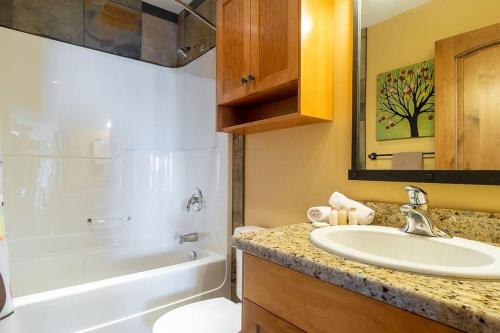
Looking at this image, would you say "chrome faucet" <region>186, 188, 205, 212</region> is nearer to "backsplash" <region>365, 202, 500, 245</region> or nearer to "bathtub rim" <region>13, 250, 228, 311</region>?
"bathtub rim" <region>13, 250, 228, 311</region>

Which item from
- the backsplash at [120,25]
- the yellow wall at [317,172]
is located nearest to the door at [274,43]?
the yellow wall at [317,172]

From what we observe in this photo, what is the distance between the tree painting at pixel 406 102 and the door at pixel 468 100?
0.10 ft

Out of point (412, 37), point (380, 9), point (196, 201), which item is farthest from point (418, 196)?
point (196, 201)

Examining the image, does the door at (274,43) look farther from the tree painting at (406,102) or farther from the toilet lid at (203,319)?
the toilet lid at (203,319)

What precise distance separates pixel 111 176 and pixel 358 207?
5.82 ft

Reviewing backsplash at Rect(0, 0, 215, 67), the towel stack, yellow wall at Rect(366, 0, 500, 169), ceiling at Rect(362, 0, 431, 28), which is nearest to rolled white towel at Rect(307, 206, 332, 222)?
the towel stack

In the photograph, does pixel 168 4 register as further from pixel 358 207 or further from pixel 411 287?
pixel 411 287

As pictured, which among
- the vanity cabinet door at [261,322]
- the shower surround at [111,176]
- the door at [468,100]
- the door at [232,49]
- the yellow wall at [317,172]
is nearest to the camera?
the vanity cabinet door at [261,322]

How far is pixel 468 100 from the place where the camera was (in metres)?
0.86

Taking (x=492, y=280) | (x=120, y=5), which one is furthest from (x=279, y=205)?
(x=120, y=5)

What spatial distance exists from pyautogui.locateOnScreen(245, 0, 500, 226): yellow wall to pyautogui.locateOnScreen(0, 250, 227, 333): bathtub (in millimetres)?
453

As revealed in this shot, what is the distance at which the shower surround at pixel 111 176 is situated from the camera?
1.72 meters

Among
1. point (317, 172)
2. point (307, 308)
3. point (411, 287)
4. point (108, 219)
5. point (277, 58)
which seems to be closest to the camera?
point (411, 287)

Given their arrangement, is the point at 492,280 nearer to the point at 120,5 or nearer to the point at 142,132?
the point at 142,132
